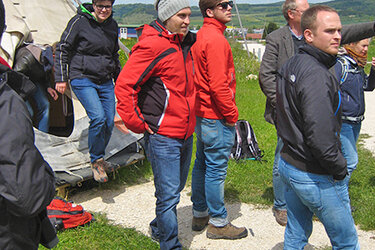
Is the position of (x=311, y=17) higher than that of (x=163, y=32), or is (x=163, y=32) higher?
(x=311, y=17)

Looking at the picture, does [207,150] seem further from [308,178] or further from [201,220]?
A: [308,178]

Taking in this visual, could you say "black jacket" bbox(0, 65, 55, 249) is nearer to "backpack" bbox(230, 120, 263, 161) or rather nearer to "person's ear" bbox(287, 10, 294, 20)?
"person's ear" bbox(287, 10, 294, 20)

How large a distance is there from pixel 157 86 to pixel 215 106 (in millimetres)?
726

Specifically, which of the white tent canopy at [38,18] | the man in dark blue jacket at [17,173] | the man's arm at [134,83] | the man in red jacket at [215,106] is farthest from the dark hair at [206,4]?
the white tent canopy at [38,18]

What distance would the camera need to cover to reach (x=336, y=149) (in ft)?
8.11

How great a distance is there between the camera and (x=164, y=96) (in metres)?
3.26

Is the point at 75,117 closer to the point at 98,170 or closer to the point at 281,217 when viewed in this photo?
the point at 98,170

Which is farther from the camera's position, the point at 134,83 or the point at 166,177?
the point at 166,177

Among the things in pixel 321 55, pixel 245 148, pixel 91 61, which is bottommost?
pixel 245 148

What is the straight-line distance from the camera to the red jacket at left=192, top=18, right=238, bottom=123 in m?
3.62

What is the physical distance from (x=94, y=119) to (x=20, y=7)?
89.6 inches

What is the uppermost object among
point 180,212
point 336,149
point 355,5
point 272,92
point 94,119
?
point 336,149

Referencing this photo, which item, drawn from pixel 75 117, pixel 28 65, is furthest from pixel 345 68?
pixel 28 65

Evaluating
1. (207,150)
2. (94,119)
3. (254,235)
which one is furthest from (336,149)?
(94,119)
